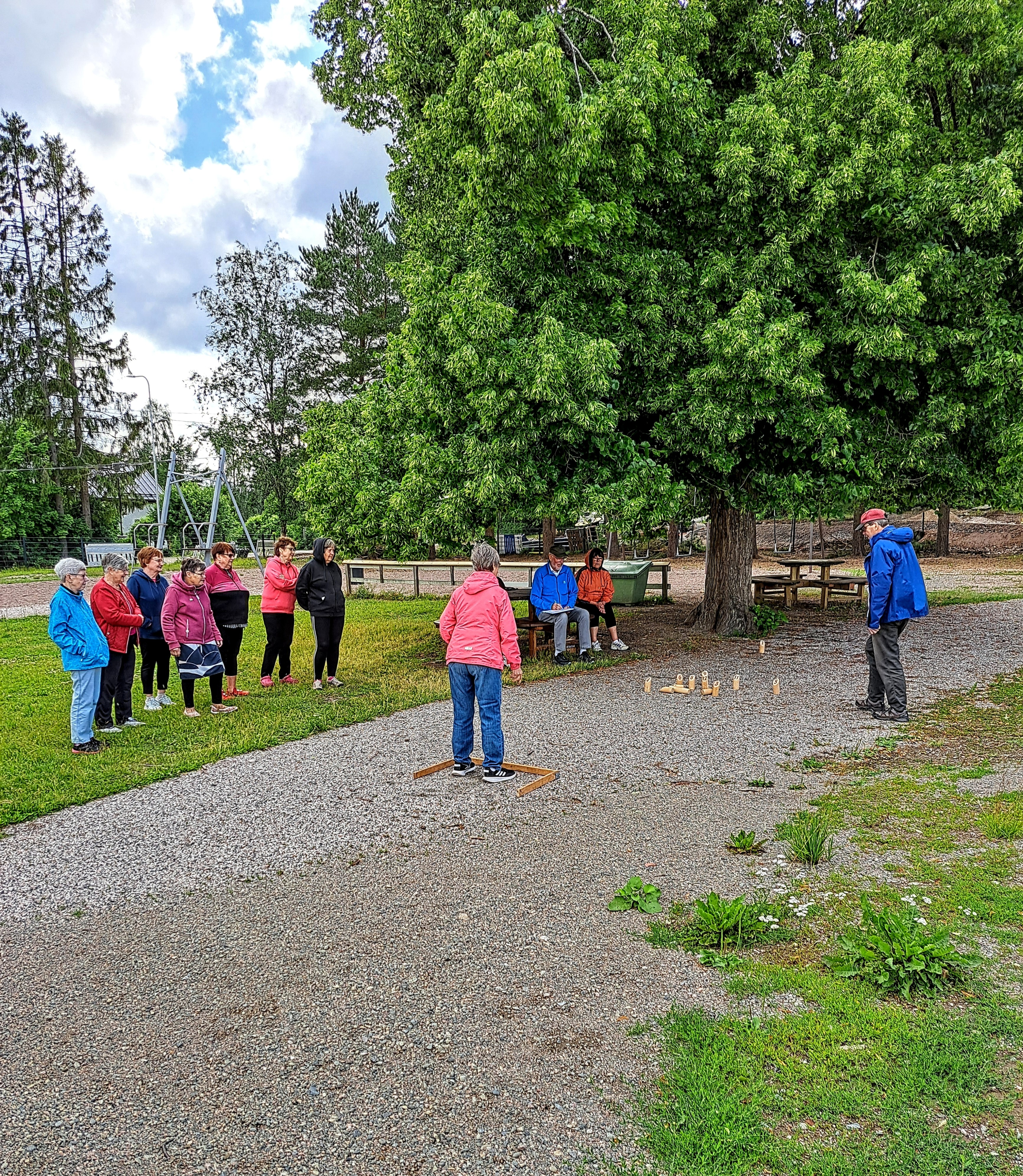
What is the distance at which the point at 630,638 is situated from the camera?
13242 millimetres

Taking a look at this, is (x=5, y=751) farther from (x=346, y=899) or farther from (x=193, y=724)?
(x=346, y=899)

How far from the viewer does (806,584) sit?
1564 cm

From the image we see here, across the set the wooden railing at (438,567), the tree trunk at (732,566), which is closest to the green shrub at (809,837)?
the tree trunk at (732,566)

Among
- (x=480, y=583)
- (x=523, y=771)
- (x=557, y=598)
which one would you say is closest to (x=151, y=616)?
(x=480, y=583)

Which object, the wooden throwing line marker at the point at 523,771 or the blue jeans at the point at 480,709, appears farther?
the blue jeans at the point at 480,709

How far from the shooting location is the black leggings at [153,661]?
8.89m

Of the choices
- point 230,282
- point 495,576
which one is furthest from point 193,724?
point 230,282

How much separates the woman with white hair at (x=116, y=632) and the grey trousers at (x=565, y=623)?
209 inches

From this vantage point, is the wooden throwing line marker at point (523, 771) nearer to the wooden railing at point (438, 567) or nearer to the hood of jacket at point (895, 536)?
the hood of jacket at point (895, 536)

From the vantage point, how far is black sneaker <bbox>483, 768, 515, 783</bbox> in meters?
6.29

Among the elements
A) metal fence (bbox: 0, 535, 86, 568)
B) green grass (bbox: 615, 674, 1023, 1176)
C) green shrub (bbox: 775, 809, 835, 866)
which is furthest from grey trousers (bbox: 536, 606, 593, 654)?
metal fence (bbox: 0, 535, 86, 568)

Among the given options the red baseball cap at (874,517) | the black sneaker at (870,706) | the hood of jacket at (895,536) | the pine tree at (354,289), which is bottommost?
the black sneaker at (870,706)

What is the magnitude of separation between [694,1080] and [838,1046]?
593 mm

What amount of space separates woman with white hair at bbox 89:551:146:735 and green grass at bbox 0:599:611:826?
1.01 feet
